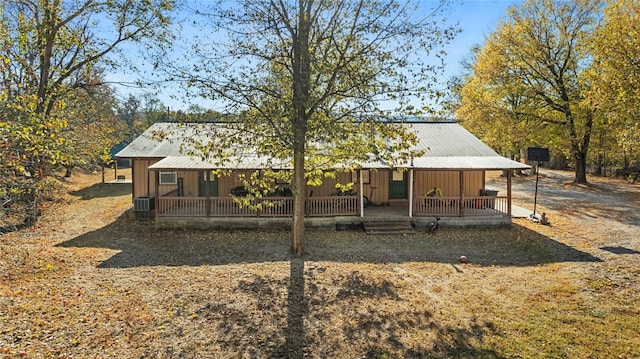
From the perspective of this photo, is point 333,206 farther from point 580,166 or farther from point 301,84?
point 580,166

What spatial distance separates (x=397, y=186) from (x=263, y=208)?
6.64 m

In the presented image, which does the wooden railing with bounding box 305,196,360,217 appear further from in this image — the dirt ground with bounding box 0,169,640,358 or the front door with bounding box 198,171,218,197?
the front door with bounding box 198,171,218,197

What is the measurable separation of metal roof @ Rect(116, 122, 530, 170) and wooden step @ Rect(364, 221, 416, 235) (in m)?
2.29

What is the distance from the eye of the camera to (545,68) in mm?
26125

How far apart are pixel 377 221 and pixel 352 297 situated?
7.03 m

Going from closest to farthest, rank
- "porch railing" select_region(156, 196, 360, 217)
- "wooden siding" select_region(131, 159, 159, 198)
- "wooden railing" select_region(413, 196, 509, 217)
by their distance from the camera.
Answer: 1. "porch railing" select_region(156, 196, 360, 217)
2. "wooden railing" select_region(413, 196, 509, 217)
3. "wooden siding" select_region(131, 159, 159, 198)

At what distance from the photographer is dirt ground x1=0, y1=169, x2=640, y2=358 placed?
6.06m

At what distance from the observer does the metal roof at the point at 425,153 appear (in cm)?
1451

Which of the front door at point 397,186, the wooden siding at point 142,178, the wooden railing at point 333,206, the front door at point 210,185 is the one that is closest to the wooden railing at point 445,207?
the front door at point 397,186

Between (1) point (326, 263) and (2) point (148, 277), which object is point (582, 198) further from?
(2) point (148, 277)

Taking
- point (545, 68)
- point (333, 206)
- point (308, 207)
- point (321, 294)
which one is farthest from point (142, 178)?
point (545, 68)

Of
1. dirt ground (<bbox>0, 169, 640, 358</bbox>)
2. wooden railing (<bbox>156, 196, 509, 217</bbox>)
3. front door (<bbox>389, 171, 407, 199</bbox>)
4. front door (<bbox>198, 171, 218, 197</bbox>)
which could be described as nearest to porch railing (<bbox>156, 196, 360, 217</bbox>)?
wooden railing (<bbox>156, 196, 509, 217</bbox>)

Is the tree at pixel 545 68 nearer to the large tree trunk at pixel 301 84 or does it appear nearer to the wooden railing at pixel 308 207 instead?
the wooden railing at pixel 308 207

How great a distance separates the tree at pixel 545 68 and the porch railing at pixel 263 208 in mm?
17761
